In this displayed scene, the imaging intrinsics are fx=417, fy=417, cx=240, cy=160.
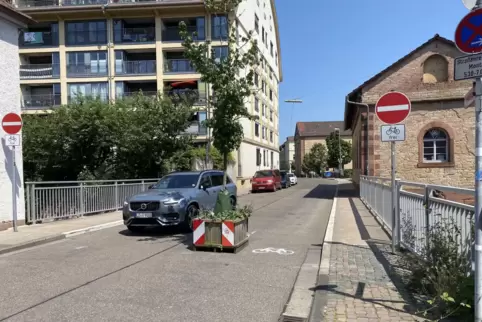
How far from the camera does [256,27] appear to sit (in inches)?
1901

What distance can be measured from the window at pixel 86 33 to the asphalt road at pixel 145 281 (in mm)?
34944

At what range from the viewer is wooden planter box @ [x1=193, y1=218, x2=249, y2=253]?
27.0 feet

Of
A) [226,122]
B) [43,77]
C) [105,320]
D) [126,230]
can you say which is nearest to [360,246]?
[226,122]

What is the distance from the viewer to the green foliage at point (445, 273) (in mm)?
4262

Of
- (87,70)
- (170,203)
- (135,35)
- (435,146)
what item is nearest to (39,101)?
A: (87,70)

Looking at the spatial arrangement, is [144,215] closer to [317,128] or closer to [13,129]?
[13,129]

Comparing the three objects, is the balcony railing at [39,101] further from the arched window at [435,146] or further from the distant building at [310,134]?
the distant building at [310,134]

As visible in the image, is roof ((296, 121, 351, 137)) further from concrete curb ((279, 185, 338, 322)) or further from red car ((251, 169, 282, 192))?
concrete curb ((279, 185, 338, 322))

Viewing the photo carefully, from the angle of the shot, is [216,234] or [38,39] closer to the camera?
[216,234]

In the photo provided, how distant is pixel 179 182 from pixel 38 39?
123 feet

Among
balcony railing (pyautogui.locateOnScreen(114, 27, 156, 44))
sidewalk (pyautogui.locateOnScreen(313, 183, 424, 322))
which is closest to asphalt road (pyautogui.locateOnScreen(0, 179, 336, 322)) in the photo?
sidewalk (pyautogui.locateOnScreen(313, 183, 424, 322))

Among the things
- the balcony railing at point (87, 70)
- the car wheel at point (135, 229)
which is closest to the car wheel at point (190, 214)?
the car wheel at point (135, 229)

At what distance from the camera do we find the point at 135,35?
4050 cm

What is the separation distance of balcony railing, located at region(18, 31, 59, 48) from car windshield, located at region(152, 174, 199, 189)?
3521 centimetres
